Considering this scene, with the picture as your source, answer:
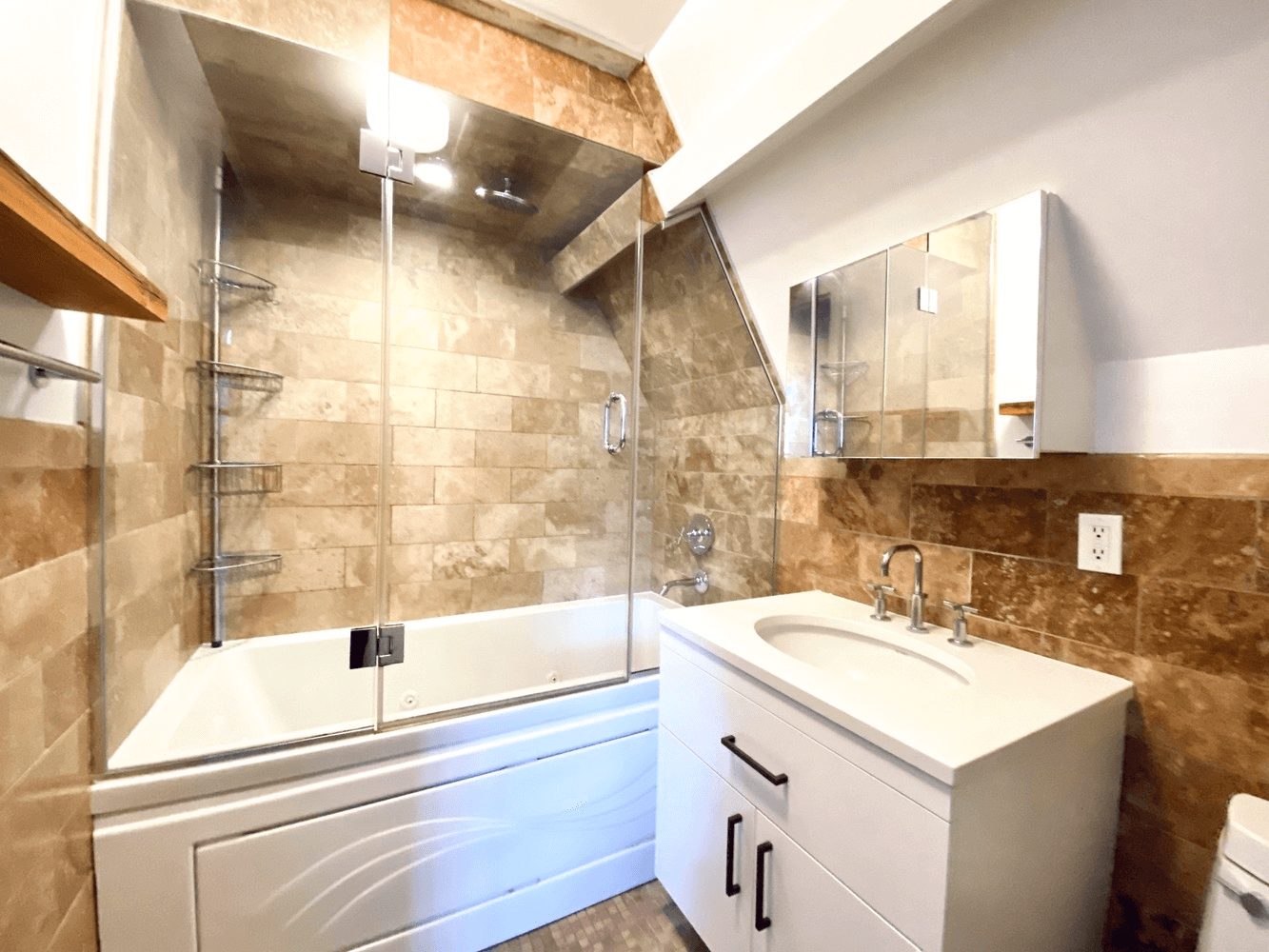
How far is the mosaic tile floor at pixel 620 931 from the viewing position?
1.43m

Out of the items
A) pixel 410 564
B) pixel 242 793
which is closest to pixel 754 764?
pixel 242 793

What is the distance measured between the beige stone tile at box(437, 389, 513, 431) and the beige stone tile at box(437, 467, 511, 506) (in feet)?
0.21

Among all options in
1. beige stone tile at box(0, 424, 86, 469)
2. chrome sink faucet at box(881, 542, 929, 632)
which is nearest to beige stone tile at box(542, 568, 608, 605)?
chrome sink faucet at box(881, 542, 929, 632)

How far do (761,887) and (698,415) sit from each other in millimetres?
1667

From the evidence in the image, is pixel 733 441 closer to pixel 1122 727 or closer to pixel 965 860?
pixel 1122 727

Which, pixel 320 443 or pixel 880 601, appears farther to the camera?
pixel 320 443

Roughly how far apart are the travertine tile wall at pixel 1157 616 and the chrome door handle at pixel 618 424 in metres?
1.31

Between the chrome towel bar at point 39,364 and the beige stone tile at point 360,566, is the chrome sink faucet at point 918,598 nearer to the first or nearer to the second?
the chrome towel bar at point 39,364

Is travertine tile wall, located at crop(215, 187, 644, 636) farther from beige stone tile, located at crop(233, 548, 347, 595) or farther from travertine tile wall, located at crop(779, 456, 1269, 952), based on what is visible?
travertine tile wall, located at crop(779, 456, 1269, 952)

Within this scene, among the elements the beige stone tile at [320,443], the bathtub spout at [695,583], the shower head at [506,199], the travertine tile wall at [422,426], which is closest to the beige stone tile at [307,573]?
the travertine tile wall at [422,426]

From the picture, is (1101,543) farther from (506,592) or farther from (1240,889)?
(506,592)

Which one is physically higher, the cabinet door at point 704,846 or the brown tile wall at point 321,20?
the brown tile wall at point 321,20

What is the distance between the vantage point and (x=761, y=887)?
1.02 m

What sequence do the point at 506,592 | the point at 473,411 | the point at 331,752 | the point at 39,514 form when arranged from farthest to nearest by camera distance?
the point at 506,592, the point at 473,411, the point at 331,752, the point at 39,514
